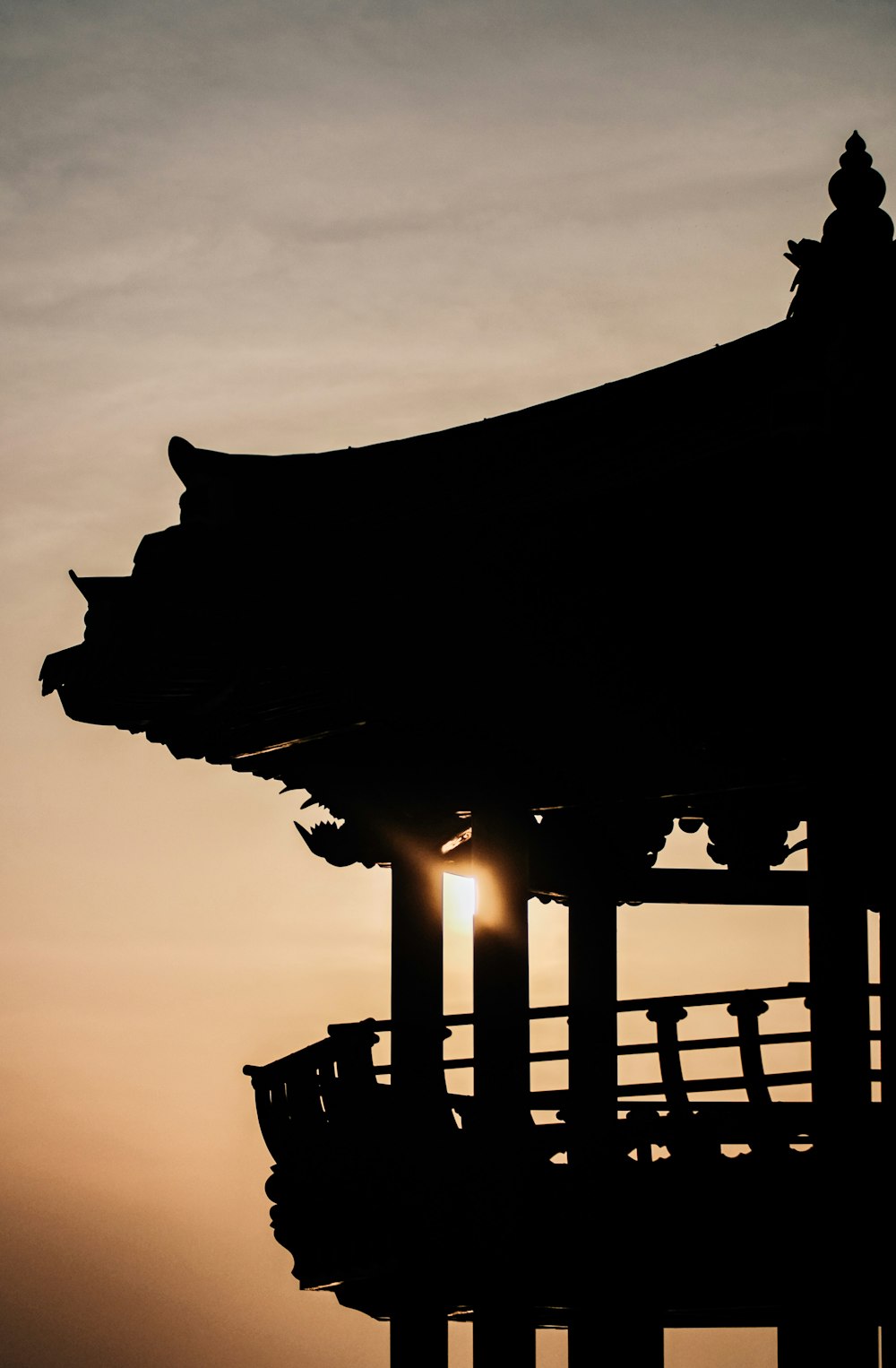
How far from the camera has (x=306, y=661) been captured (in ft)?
36.1

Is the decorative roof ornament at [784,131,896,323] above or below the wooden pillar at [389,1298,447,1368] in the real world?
above

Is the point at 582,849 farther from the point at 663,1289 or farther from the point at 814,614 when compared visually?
the point at 814,614

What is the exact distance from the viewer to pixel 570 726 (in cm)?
1080

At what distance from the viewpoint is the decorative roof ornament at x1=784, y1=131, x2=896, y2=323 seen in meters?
7.91

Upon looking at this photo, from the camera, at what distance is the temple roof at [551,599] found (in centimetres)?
823

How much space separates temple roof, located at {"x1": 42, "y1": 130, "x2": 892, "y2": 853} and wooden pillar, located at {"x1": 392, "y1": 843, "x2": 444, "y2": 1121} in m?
0.91

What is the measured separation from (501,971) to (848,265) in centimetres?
502

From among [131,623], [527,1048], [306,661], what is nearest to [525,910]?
[527,1048]

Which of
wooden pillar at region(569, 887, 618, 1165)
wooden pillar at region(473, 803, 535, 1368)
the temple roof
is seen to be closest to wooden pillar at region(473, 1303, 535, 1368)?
wooden pillar at region(473, 803, 535, 1368)

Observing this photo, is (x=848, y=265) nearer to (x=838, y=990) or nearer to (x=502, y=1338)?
(x=838, y=990)

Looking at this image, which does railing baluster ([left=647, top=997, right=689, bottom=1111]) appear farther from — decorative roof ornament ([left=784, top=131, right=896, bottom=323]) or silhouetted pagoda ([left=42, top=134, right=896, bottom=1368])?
decorative roof ornament ([left=784, top=131, right=896, bottom=323])

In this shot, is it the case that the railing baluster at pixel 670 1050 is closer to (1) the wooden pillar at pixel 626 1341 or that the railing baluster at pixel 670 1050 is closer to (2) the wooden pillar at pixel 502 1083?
(2) the wooden pillar at pixel 502 1083

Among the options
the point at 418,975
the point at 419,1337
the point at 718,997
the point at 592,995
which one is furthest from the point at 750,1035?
the point at 592,995

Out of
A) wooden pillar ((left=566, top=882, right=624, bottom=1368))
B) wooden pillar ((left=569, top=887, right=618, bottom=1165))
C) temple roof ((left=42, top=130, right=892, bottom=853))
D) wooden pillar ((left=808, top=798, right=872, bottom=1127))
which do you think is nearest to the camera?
temple roof ((left=42, top=130, right=892, bottom=853))
